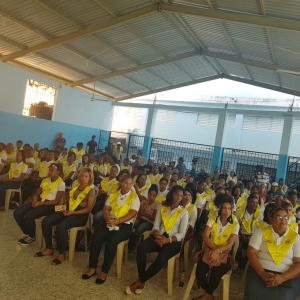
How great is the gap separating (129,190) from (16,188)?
268cm

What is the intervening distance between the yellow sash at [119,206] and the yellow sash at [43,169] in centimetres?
265

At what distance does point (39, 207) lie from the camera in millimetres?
3996

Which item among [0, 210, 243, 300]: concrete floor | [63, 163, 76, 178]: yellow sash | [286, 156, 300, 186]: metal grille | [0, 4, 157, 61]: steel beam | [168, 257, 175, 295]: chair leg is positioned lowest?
[0, 210, 243, 300]: concrete floor

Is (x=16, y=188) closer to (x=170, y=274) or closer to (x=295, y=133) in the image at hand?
(x=170, y=274)

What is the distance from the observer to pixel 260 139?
13.6 meters

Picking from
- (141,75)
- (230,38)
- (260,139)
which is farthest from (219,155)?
(230,38)

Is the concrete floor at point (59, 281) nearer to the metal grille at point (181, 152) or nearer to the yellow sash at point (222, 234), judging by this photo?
the yellow sash at point (222, 234)

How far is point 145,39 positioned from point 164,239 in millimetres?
6509

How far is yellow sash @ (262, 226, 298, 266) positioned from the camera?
108 inches

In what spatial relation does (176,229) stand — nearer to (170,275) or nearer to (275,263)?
(170,275)

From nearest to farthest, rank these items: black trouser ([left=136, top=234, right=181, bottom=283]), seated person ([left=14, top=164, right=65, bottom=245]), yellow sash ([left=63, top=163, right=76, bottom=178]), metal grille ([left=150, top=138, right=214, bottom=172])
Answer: black trouser ([left=136, top=234, right=181, bottom=283])
seated person ([left=14, top=164, right=65, bottom=245])
yellow sash ([left=63, top=163, right=76, bottom=178])
metal grille ([left=150, top=138, right=214, bottom=172])

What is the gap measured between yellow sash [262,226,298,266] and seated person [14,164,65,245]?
2596 millimetres

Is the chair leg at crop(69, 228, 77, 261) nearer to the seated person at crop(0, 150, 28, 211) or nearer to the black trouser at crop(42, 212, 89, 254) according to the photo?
the black trouser at crop(42, 212, 89, 254)

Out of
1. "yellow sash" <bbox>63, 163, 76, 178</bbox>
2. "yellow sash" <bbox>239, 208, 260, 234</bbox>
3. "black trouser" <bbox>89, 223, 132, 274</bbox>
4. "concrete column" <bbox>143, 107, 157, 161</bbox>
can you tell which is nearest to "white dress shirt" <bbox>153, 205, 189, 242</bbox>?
"black trouser" <bbox>89, 223, 132, 274</bbox>
